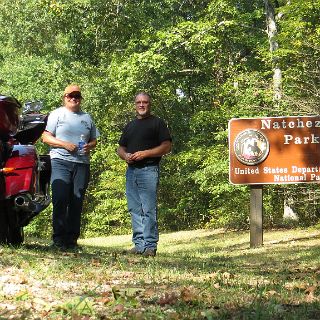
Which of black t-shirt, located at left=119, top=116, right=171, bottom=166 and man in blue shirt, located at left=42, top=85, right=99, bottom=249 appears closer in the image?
man in blue shirt, located at left=42, top=85, right=99, bottom=249

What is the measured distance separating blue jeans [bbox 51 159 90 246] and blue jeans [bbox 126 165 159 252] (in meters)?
0.67

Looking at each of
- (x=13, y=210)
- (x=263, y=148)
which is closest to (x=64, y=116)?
(x=13, y=210)

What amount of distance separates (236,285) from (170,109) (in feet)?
86.1

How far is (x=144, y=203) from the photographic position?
8000 millimetres

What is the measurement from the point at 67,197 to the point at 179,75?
63.3 feet

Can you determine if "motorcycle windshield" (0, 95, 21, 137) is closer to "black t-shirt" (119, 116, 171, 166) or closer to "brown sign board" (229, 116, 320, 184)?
"black t-shirt" (119, 116, 171, 166)

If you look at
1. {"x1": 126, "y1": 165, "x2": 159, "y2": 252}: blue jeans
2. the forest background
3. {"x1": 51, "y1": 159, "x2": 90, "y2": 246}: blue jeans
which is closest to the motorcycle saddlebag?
{"x1": 51, "y1": 159, "x2": 90, "y2": 246}: blue jeans

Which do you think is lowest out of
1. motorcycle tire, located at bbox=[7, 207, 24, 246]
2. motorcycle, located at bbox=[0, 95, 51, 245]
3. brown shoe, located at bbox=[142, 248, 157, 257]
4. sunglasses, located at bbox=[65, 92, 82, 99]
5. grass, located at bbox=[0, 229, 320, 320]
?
brown shoe, located at bbox=[142, 248, 157, 257]

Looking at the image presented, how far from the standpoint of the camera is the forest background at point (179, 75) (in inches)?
710

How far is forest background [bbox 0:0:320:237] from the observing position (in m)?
18.0

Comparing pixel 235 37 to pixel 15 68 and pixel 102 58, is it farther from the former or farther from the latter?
pixel 15 68

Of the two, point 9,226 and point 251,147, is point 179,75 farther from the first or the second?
point 9,226

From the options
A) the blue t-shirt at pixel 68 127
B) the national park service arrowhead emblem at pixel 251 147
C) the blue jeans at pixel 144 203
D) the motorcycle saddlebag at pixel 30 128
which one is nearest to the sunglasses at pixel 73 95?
the blue t-shirt at pixel 68 127

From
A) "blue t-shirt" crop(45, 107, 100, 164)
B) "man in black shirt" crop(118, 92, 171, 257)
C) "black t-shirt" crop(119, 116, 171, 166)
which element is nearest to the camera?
"blue t-shirt" crop(45, 107, 100, 164)
